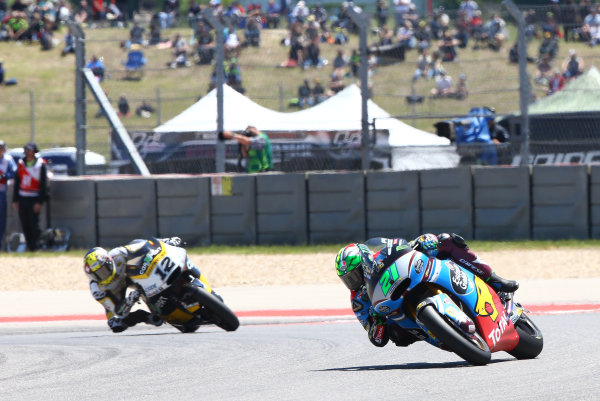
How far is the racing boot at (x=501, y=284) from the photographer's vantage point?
7.24 meters

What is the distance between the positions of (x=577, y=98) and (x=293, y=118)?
456 cm

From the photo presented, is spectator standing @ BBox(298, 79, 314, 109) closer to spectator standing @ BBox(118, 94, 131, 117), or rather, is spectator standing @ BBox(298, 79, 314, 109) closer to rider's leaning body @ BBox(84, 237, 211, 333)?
spectator standing @ BBox(118, 94, 131, 117)

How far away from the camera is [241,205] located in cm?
1541

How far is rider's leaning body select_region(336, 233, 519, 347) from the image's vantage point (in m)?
7.11

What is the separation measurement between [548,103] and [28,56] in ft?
59.9

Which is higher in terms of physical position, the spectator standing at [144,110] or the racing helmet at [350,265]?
the spectator standing at [144,110]

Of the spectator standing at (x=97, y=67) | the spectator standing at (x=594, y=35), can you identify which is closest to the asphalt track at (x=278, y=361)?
the spectator standing at (x=594, y=35)

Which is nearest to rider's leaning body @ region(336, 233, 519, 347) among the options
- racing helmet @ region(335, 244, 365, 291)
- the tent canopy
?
racing helmet @ region(335, 244, 365, 291)

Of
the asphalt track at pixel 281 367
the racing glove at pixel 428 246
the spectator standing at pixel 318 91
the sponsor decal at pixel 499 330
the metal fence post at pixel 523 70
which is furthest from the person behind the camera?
the spectator standing at pixel 318 91

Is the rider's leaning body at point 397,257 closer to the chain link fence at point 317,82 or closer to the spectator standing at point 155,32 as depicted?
the chain link fence at point 317,82

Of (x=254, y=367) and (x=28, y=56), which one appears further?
(x=28, y=56)

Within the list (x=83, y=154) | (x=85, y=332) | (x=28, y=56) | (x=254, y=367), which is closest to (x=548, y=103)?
(x=83, y=154)

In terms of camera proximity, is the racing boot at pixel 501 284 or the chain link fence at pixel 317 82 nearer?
the racing boot at pixel 501 284

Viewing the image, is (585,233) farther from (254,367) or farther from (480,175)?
(254,367)
